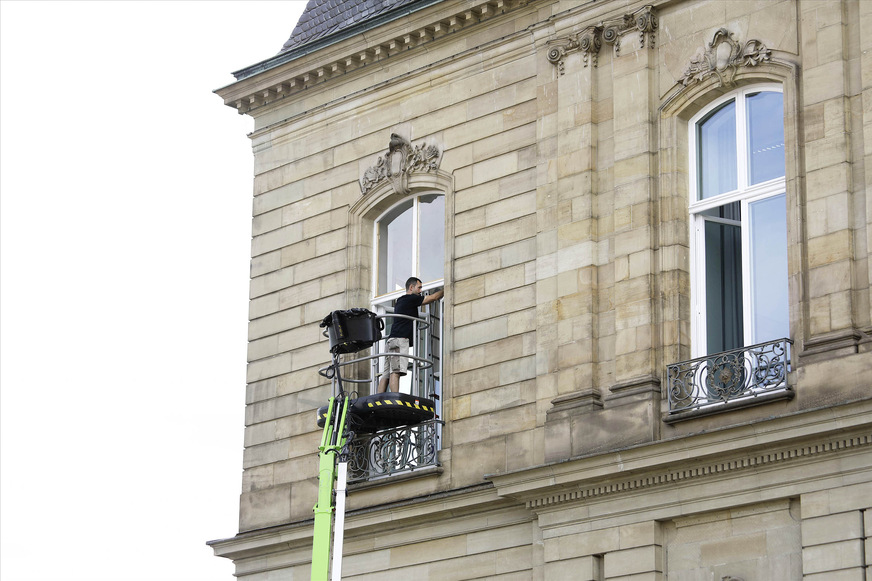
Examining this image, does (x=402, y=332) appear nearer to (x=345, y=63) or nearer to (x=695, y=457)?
(x=345, y=63)

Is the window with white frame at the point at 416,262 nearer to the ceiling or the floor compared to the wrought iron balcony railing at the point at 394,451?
nearer to the ceiling

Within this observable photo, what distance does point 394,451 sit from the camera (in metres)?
22.2

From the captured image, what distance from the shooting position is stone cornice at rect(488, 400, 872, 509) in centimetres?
1742

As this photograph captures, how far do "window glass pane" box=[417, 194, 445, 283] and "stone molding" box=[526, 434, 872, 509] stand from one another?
13.9 feet

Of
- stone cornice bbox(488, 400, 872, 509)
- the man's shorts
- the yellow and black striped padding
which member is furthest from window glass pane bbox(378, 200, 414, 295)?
stone cornice bbox(488, 400, 872, 509)

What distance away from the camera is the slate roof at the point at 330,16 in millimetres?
24484

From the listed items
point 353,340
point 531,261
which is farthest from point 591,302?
point 353,340

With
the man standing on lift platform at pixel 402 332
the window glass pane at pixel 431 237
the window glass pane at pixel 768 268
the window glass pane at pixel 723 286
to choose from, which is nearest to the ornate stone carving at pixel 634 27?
the window glass pane at pixel 723 286

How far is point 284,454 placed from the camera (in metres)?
23.6

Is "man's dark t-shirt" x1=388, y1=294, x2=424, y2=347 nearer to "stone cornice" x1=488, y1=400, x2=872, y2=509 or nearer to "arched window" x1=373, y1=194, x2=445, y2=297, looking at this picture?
"arched window" x1=373, y1=194, x2=445, y2=297

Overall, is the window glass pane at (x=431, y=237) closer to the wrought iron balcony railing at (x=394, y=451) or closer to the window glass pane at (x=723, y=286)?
the wrought iron balcony railing at (x=394, y=451)

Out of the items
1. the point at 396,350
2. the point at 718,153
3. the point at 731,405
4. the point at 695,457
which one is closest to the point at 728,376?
the point at 731,405

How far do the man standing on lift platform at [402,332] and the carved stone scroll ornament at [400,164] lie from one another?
155 cm

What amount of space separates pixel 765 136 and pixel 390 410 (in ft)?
17.9
